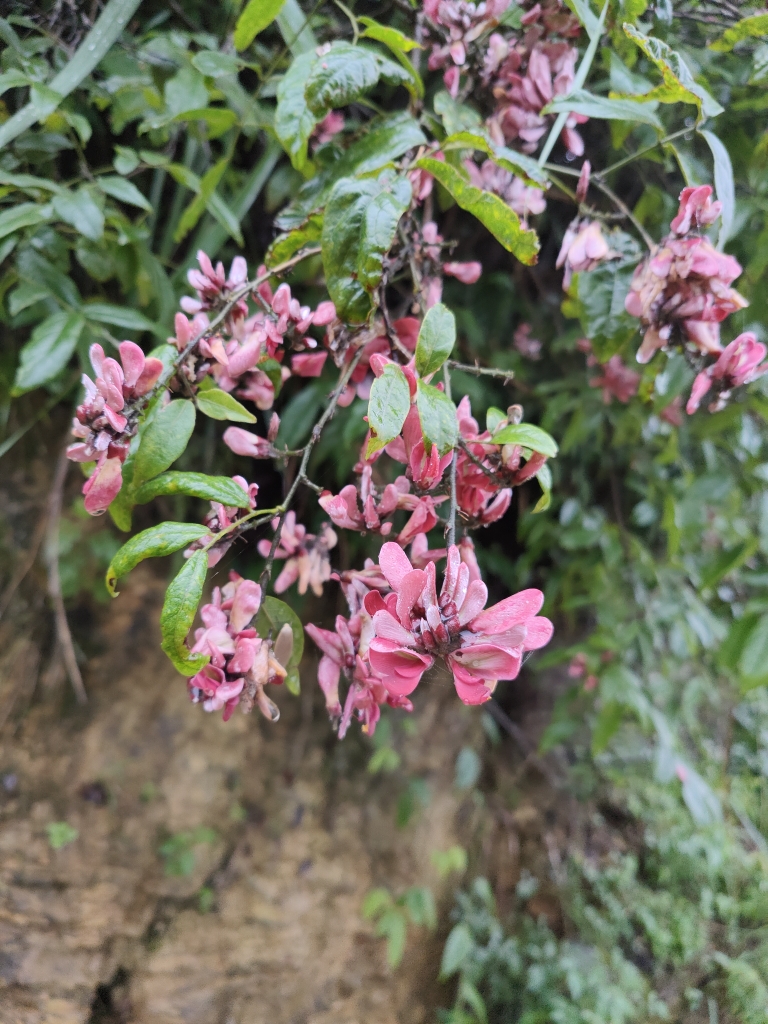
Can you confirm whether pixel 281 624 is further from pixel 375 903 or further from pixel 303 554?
pixel 375 903

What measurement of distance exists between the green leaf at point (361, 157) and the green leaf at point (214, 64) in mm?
139

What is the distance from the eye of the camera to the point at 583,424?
0.91m

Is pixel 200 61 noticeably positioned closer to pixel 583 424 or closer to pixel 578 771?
pixel 583 424

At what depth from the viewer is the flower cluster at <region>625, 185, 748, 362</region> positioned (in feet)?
1.40

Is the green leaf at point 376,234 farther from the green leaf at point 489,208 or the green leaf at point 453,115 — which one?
the green leaf at point 453,115

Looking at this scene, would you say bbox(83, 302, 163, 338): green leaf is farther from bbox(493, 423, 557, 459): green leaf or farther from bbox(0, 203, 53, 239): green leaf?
bbox(493, 423, 557, 459): green leaf

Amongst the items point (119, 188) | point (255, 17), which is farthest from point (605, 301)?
point (119, 188)

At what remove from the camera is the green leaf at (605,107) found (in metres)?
0.44

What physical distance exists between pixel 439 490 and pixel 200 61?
451mm

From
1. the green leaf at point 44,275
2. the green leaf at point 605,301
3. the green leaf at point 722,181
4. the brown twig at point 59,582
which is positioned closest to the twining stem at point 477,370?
the green leaf at point 605,301

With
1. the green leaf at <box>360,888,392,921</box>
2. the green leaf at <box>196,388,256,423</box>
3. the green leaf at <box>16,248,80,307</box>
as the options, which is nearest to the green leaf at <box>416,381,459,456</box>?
the green leaf at <box>196,388,256,423</box>

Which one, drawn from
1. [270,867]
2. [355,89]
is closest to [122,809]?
[270,867]

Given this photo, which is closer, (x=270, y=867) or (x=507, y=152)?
(x=507, y=152)

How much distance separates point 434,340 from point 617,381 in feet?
1.91
